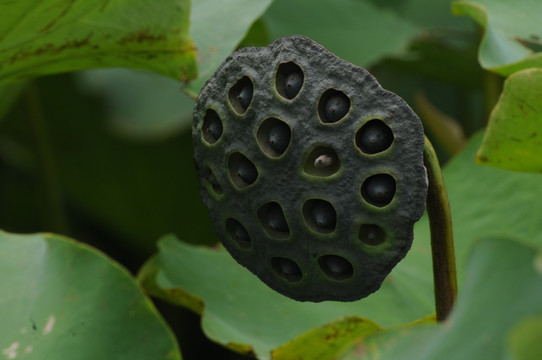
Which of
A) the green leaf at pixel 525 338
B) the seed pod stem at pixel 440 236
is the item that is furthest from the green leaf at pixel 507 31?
the green leaf at pixel 525 338

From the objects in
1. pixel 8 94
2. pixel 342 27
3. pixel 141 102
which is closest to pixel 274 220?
pixel 8 94

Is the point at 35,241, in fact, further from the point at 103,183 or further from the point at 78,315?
the point at 103,183

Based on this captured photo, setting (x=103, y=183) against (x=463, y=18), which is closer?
(x=463, y=18)

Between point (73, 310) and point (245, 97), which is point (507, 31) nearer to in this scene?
point (245, 97)

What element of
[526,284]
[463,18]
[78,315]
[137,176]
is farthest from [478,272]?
[137,176]

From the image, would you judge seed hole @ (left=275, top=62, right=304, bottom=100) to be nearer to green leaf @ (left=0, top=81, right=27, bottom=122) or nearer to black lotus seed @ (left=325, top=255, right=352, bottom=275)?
black lotus seed @ (left=325, top=255, right=352, bottom=275)

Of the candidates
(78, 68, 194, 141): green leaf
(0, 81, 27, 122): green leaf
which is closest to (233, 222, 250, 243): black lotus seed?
(0, 81, 27, 122): green leaf

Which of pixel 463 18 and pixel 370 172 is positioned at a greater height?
pixel 370 172
